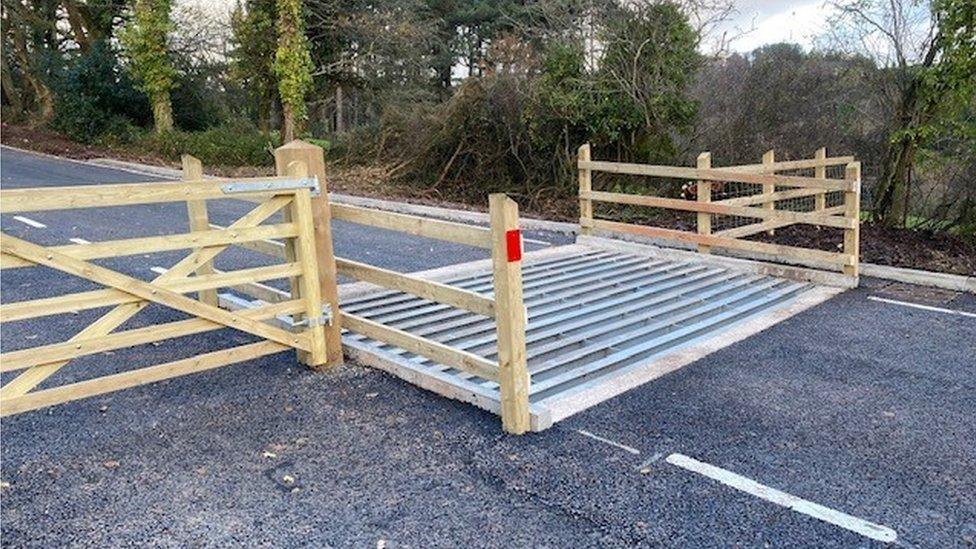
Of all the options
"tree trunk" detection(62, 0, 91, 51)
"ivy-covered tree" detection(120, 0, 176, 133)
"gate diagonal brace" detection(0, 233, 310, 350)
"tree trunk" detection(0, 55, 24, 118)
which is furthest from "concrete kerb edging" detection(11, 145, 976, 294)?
"tree trunk" detection(0, 55, 24, 118)

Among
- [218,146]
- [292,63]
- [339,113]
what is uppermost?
[292,63]

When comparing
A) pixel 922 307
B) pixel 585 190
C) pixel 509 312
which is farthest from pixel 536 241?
pixel 509 312

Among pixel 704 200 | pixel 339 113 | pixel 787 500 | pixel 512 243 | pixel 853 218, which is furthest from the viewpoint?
pixel 339 113

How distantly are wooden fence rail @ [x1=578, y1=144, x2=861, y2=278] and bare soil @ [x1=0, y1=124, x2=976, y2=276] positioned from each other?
0.42 m

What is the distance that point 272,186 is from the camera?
13.5 ft

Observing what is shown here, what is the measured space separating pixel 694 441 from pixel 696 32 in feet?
31.0

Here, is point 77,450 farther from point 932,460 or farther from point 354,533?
point 932,460

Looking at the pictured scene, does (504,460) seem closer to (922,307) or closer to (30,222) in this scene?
(922,307)

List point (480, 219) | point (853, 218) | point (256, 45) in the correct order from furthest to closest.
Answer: point (256, 45)
point (480, 219)
point (853, 218)

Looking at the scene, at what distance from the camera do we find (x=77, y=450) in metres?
3.51

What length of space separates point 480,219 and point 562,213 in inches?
63.7

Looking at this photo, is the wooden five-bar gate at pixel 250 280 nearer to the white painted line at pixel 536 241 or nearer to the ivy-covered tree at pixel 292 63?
the white painted line at pixel 536 241

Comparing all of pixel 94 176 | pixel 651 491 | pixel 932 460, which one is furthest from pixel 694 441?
pixel 94 176

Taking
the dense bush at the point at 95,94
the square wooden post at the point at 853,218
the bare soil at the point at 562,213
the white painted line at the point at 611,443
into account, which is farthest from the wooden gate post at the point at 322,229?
the dense bush at the point at 95,94
